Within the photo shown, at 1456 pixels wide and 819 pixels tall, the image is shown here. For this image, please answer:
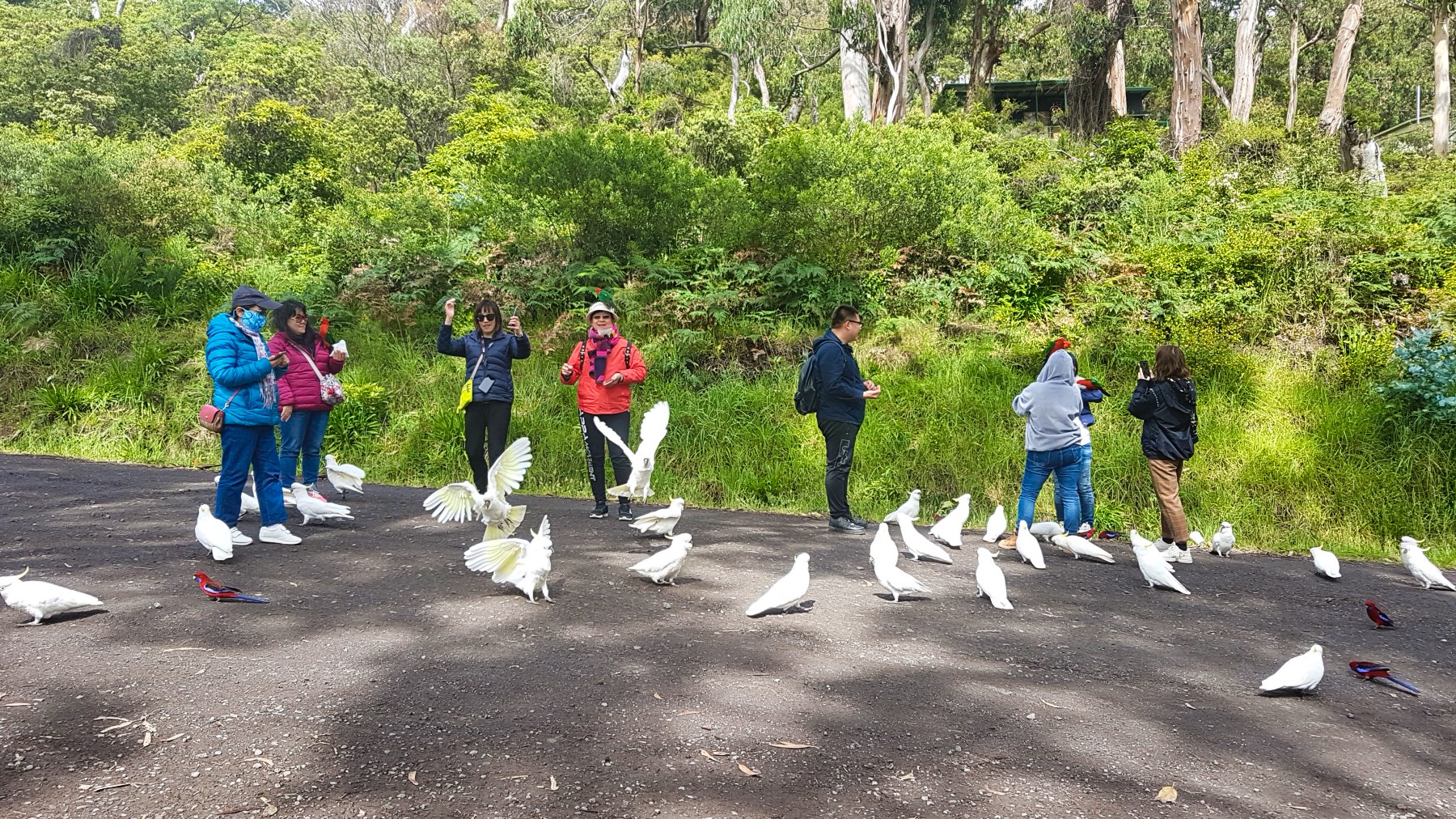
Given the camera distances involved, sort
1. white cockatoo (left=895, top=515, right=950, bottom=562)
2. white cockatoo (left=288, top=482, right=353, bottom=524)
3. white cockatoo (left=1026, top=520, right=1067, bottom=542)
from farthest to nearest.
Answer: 1. white cockatoo (left=1026, top=520, right=1067, bottom=542)
2. white cockatoo (left=288, top=482, right=353, bottom=524)
3. white cockatoo (left=895, top=515, right=950, bottom=562)

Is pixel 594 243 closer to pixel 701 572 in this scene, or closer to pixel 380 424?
pixel 380 424

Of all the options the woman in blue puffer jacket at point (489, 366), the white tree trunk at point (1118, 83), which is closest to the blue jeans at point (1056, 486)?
the woman in blue puffer jacket at point (489, 366)

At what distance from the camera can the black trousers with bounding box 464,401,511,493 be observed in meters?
7.62

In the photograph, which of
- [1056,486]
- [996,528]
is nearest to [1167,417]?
[1056,486]

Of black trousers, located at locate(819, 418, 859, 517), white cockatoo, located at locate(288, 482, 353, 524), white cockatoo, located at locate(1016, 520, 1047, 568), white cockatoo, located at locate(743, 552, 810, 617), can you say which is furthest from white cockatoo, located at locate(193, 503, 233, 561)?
white cockatoo, located at locate(1016, 520, 1047, 568)

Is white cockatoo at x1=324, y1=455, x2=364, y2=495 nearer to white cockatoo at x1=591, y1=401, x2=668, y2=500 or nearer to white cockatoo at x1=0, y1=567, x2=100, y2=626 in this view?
white cockatoo at x1=591, y1=401, x2=668, y2=500

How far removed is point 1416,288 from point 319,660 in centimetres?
1349

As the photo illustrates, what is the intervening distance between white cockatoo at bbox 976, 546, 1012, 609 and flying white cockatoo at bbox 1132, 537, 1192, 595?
4.04ft

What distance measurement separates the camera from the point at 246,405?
6141 mm

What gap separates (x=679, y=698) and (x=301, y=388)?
4.85 metres

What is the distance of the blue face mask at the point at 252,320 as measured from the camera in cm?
626

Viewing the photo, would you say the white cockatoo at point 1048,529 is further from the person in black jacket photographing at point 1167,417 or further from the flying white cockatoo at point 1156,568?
the flying white cockatoo at point 1156,568

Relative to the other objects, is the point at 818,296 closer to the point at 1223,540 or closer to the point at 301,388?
the point at 1223,540

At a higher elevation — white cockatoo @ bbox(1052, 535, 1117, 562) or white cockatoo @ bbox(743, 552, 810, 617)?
white cockatoo @ bbox(743, 552, 810, 617)
